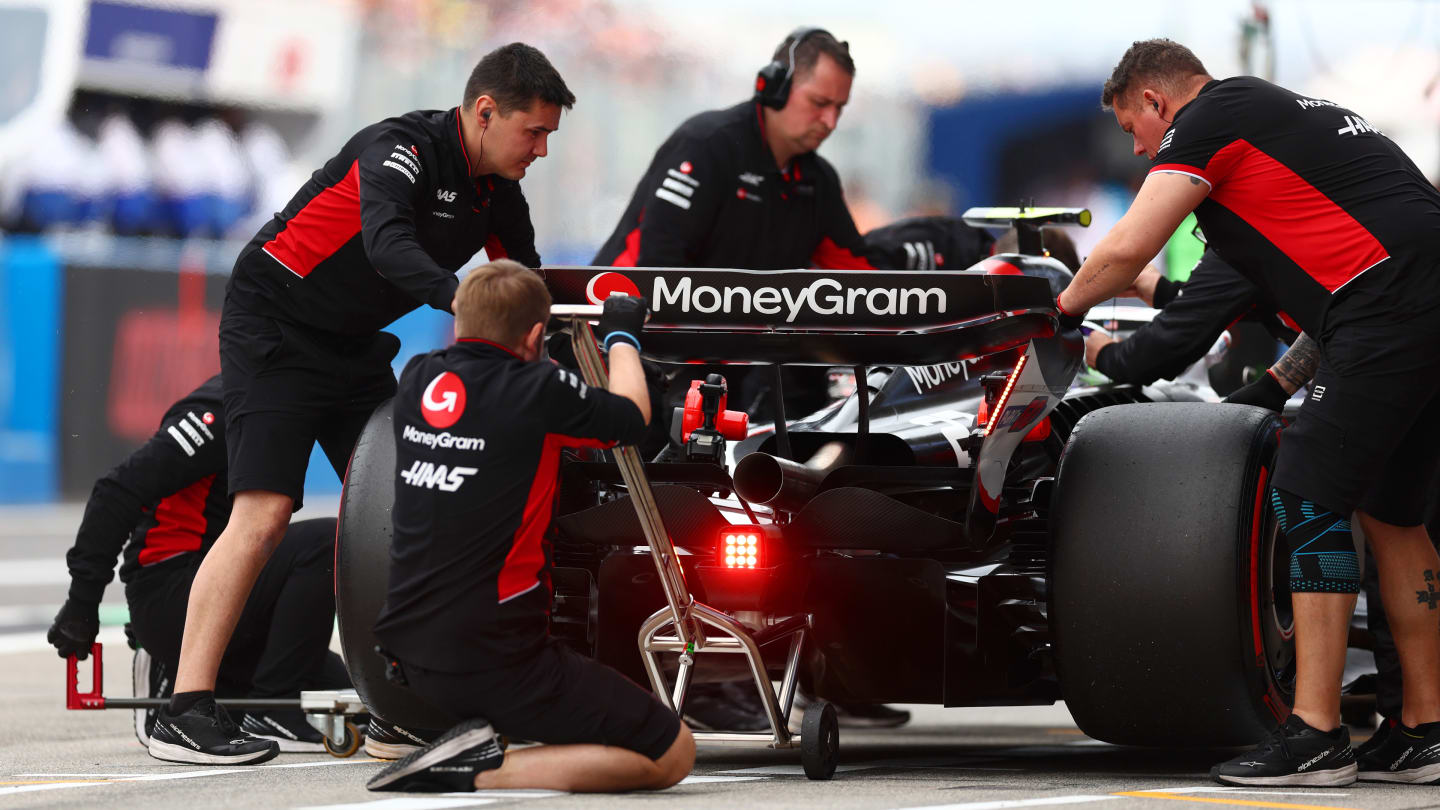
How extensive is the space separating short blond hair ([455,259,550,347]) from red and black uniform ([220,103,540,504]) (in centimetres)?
81

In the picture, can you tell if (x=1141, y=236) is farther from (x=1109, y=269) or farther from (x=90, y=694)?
(x=90, y=694)

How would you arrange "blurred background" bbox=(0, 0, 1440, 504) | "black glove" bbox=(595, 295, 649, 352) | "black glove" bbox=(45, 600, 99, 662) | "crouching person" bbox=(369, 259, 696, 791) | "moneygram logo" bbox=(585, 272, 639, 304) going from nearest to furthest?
"crouching person" bbox=(369, 259, 696, 791)
"black glove" bbox=(595, 295, 649, 352)
"moneygram logo" bbox=(585, 272, 639, 304)
"black glove" bbox=(45, 600, 99, 662)
"blurred background" bbox=(0, 0, 1440, 504)

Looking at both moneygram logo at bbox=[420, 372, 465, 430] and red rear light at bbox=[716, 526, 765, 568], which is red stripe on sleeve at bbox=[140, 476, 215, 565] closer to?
moneygram logo at bbox=[420, 372, 465, 430]

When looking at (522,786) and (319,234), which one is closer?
(522,786)

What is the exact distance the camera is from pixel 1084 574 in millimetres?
4160

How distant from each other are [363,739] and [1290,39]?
41.6 ft

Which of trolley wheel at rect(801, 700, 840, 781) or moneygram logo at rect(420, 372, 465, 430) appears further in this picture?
trolley wheel at rect(801, 700, 840, 781)

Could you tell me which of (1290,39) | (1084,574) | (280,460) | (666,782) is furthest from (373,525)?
(1290,39)

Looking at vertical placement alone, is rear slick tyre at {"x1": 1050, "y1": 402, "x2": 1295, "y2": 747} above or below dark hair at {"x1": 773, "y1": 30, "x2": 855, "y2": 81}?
below

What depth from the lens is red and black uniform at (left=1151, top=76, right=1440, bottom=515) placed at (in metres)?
4.19

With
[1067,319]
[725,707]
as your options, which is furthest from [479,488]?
[725,707]

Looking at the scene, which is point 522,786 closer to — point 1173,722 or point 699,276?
point 699,276

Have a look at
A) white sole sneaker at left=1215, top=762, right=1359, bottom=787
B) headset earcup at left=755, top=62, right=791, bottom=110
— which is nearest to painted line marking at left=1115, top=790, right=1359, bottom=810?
white sole sneaker at left=1215, top=762, right=1359, bottom=787

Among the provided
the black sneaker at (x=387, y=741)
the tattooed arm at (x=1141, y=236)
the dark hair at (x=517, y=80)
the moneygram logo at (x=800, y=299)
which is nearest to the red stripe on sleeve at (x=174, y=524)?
the black sneaker at (x=387, y=741)
